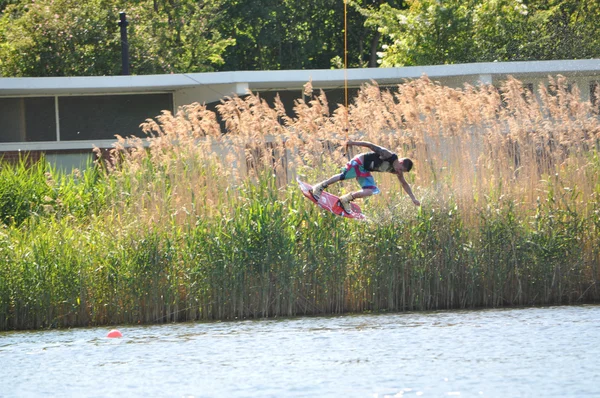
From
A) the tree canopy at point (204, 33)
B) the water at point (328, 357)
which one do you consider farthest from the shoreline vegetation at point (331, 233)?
the tree canopy at point (204, 33)

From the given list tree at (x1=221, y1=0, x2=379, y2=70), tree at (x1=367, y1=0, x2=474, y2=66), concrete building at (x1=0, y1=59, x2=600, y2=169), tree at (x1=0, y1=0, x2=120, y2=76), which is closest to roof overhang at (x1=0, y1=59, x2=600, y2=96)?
→ concrete building at (x1=0, y1=59, x2=600, y2=169)

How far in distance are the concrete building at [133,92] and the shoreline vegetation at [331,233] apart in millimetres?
7832

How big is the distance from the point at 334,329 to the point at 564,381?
4.05 meters

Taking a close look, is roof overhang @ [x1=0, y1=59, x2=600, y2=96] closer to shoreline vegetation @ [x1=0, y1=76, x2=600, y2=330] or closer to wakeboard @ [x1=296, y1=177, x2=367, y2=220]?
shoreline vegetation @ [x1=0, y1=76, x2=600, y2=330]

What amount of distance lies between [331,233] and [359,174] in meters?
1.42

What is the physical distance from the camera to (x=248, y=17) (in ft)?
133

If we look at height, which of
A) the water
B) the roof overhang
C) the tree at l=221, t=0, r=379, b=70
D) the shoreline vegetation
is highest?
the tree at l=221, t=0, r=379, b=70

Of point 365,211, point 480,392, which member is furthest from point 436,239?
point 480,392

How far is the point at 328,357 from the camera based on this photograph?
40.4ft

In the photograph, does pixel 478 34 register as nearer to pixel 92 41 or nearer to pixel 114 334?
pixel 92 41

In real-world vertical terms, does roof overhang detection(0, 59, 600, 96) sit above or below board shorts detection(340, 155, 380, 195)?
above

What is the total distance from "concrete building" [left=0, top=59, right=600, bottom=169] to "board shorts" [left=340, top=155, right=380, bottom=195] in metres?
9.45

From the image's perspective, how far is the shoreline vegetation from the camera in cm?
1517

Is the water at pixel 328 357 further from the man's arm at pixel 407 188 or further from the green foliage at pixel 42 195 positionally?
the green foliage at pixel 42 195
